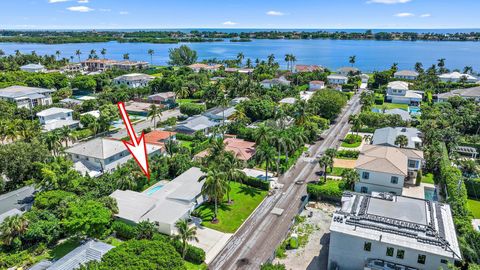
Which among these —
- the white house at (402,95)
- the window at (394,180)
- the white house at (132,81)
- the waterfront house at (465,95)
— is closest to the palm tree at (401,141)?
the window at (394,180)

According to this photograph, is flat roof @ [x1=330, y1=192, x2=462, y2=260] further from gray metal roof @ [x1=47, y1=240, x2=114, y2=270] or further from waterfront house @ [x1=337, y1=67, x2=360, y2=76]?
waterfront house @ [x1=337, y1=67, x2=360, y2=76]

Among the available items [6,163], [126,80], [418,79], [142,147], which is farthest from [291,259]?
[418,79]

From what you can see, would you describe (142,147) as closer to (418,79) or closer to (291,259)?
(291,259)

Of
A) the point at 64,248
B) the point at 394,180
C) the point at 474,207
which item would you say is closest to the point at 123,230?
the point at 64,248

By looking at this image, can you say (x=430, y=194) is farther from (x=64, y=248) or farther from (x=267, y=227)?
(x=64, y=248)

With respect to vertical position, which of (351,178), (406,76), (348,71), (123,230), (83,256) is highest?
(348,71)

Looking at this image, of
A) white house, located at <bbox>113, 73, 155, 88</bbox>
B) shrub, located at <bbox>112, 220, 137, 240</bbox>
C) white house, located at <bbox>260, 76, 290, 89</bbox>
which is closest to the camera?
shrub, located at <bbox>112, 220, 137, 240</bbox>

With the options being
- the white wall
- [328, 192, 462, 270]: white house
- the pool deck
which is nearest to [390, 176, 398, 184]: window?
the pool deck

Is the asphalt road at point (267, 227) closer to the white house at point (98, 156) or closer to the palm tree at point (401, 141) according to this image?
the palm tree at point (401, 141)
